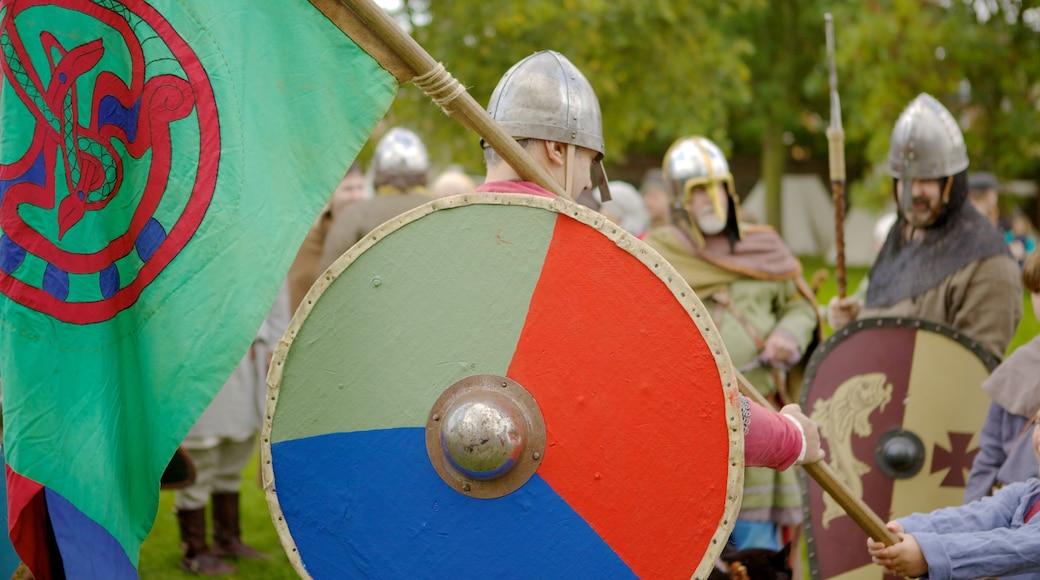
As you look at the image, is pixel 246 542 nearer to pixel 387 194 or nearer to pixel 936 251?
pixel 387 194

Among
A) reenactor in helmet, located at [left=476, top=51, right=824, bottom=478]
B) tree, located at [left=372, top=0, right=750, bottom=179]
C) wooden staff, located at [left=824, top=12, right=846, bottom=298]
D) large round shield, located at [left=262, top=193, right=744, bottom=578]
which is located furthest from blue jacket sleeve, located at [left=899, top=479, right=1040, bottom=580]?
tree, located at [left=372, top=0, right=750, bottom=179]

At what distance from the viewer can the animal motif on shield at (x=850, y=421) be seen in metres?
3.78

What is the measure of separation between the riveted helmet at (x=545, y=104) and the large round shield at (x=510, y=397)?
41 centimetres

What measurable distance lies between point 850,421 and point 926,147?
43.8 inches

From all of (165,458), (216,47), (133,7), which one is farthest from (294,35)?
(165,458)

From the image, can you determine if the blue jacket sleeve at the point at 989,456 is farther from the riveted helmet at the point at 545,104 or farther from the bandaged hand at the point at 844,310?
the riveted helmet at the point at 545,104

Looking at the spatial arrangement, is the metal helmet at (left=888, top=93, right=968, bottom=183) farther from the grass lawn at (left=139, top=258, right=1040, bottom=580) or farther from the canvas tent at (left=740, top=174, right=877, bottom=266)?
the canvas tent at (left=740, top=174, right=877, bottom=266)

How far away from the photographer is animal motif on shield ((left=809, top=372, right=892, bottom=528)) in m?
3.78

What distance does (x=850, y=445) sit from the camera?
3789 mm

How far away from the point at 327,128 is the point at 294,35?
197 millimetres

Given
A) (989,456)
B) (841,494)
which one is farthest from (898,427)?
(841,494)

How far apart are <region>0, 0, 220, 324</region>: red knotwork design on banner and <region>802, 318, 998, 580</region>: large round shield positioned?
2.44 m

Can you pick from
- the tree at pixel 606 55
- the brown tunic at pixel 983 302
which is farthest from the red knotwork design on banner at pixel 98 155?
the tree at pixel 606 55

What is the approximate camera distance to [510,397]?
2139 millimetres
